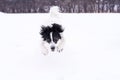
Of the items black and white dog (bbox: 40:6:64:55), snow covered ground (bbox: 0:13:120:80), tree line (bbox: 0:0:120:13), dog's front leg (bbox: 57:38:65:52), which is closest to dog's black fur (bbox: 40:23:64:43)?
black and white dog (bbox: 40:6:64:55)

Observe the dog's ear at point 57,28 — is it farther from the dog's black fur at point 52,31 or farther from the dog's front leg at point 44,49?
the dog's front leg at point 44,49

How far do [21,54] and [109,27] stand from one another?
139 inches

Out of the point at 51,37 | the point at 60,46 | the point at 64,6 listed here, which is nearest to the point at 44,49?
the point at 60,46

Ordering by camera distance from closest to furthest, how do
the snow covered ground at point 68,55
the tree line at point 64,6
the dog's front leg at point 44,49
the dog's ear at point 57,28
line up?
the snow covered ground at point 68,55 < the dog's ear at point 57,28 < the dog's front leg at point 44,49 < the tree line at point 64,6

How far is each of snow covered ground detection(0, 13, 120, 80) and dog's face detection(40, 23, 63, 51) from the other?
32 cm

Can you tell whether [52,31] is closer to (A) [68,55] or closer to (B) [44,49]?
(B) [44,49]

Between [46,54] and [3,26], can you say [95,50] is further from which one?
[3,26]

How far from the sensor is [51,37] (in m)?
4.41

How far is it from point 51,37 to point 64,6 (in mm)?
7310

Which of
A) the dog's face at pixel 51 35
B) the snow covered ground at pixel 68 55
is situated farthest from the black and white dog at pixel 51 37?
the snow covered ground at pixel 68 55

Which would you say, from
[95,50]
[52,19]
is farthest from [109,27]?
[52,19]

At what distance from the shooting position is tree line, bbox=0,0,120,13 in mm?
11367

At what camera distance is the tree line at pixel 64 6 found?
1137cm

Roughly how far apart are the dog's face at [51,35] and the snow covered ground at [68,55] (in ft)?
1.04
